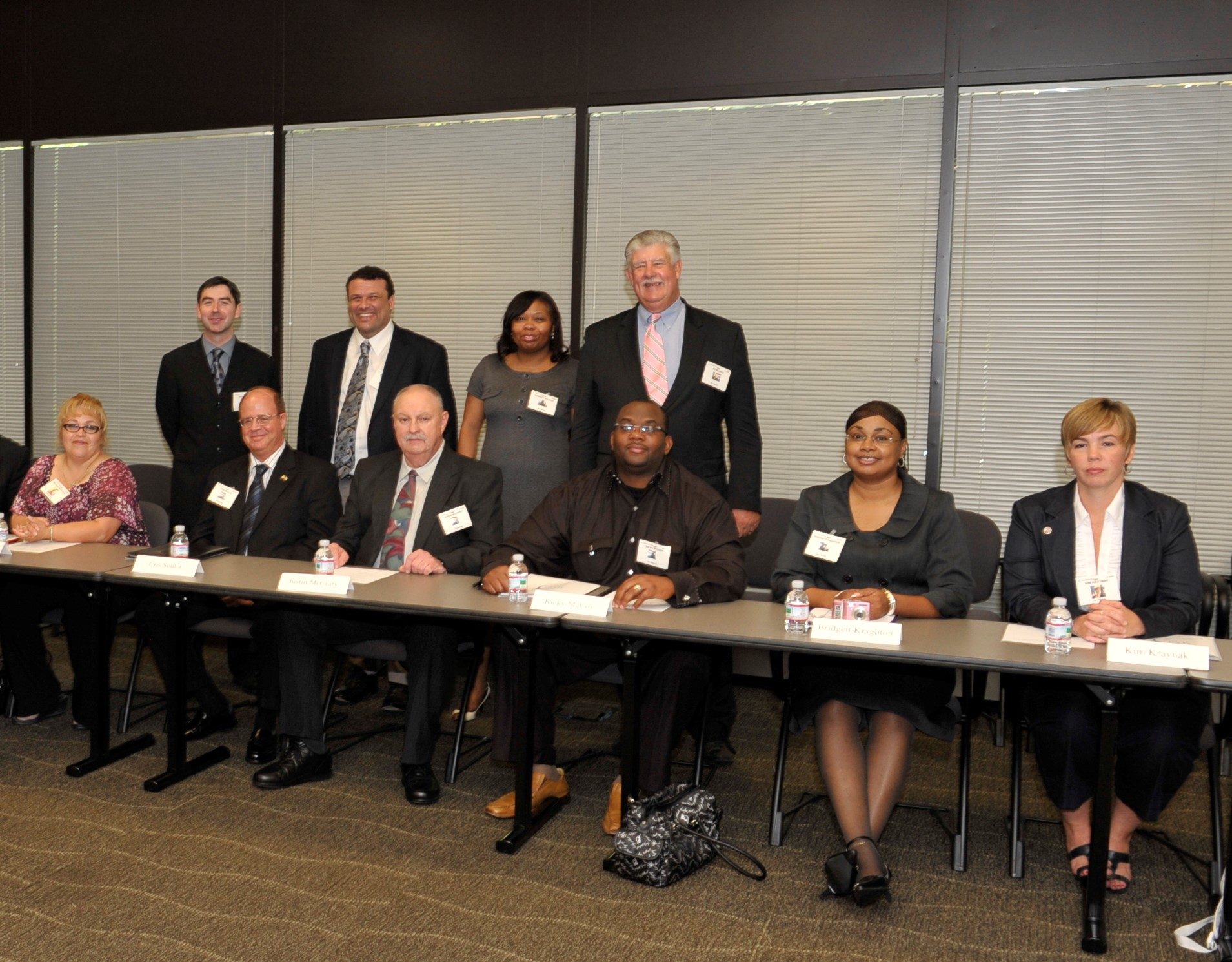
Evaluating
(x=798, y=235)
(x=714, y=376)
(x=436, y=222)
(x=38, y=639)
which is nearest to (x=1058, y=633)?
(x=714, y=376)

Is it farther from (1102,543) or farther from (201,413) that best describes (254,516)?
(1102,543)

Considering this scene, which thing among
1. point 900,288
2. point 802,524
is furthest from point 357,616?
point 900,288

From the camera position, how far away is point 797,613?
3.14 meters

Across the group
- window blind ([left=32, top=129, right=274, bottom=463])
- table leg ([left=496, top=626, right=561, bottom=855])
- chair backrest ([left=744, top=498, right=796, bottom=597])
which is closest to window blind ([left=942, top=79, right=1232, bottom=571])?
chair backrest ([left=744, top=498, right=796, bottom=597])

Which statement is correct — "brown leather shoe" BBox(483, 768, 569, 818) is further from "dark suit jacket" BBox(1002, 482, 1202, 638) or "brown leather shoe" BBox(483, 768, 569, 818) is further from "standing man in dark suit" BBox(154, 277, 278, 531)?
"standing man in dark suit" BBox(154, 277, 278, 531)

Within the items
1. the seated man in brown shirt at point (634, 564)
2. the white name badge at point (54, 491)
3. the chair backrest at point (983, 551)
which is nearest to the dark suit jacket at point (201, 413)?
the white name badge at point (54, 491)

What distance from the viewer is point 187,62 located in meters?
6.10

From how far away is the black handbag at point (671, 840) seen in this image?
3.14m

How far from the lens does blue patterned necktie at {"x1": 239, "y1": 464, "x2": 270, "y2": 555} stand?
14.4ft

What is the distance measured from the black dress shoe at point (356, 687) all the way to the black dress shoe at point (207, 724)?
511mm

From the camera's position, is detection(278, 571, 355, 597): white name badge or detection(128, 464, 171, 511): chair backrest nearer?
detection(278, 571, 355, 597): white name badge

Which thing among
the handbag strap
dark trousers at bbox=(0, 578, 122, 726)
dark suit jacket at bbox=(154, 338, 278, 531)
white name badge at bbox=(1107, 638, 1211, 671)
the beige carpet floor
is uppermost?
dark suit jacket at bbox=(154, 338, 278, 531)

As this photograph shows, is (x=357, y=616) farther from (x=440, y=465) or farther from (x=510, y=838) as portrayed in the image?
(x=510, y=838)

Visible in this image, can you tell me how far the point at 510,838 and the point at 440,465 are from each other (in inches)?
56.2
